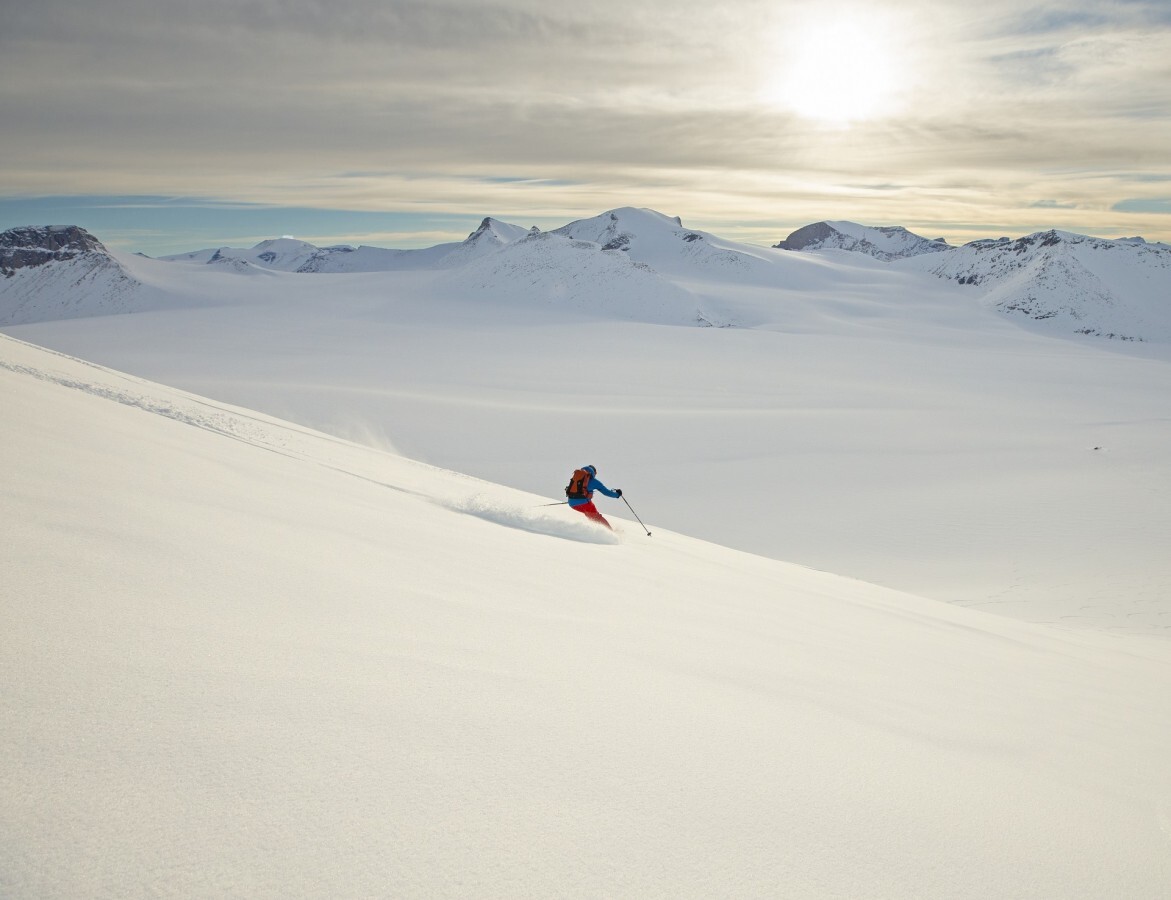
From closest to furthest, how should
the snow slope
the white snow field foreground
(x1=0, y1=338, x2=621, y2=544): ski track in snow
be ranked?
the white snow field foreground, (x1=0, y1=338, x2=621, y2=544): ski track in snow, the snow slope

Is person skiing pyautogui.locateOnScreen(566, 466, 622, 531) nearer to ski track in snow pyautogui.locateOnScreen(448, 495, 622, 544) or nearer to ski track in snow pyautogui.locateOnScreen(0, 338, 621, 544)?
ski track in snow pyautogui.locateOnScreen(0, 338, 621, 544)

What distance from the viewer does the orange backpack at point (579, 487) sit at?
28.0 feet

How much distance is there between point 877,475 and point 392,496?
1856cm

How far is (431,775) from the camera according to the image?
1804 mm

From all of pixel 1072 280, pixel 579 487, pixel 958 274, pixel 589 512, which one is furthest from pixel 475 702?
pixel 958 274

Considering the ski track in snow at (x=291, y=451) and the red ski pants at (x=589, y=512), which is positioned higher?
the ski track in snow at (x=291, y=451)

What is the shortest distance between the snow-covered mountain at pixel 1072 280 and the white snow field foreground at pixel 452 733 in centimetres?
15220

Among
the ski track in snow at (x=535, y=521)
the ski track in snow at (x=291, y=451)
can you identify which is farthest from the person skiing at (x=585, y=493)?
the ski track in snow at (x=535, y=521)

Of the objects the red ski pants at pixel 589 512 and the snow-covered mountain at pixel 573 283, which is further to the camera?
the snow-covered mountain at pixel 573 283

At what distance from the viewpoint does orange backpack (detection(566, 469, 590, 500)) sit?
336 inches

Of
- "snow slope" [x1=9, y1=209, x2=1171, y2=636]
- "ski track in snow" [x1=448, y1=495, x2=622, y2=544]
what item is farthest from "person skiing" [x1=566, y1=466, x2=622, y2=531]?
"snow slope" [x1=9, y1=209, x2=1171, y2=636]

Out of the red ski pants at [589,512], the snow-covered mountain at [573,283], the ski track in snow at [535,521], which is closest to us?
the ski track in snow at [535,521]

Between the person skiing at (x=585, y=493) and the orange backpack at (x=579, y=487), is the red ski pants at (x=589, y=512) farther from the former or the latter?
the orange backpack at (x=579, y=487)

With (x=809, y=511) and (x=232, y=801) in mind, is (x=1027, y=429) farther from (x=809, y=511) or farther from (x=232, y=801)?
(x=232, y=801)
